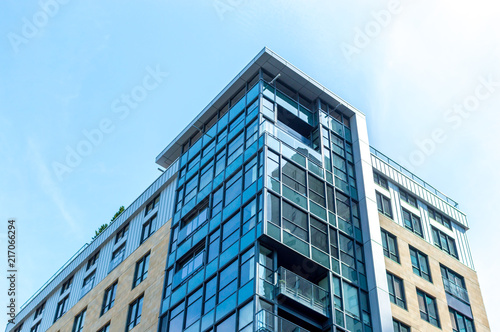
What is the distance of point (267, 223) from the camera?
34594mm

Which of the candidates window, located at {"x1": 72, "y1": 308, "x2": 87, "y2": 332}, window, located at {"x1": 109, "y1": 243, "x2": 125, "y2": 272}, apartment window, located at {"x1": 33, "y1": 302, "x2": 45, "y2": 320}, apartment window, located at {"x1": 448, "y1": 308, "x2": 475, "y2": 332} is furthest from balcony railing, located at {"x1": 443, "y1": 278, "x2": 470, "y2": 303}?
apartment window, located at {"x1": 33, "y1": 302, "x2": 45, "y2": 320}

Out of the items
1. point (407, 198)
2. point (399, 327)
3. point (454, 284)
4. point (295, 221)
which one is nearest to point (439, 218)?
point (407, 198)

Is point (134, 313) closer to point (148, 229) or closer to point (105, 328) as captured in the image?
point (105, 328)

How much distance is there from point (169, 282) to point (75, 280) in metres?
15.8

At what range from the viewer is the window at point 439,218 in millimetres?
47156

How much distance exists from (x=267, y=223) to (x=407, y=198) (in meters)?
15.0

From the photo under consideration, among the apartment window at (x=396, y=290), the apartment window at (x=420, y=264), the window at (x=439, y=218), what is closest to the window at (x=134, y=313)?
the apartment window at (x=396, y=290)

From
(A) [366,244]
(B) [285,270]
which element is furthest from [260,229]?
(A) [366,244]

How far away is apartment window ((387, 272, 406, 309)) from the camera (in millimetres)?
38906

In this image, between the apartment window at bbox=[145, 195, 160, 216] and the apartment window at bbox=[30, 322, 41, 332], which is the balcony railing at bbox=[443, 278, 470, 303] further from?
the apartment window at bbox=[30, 322, 41, 332]

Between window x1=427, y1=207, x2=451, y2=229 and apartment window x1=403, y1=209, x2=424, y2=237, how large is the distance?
5.90ft

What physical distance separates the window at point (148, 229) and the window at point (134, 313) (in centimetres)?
480

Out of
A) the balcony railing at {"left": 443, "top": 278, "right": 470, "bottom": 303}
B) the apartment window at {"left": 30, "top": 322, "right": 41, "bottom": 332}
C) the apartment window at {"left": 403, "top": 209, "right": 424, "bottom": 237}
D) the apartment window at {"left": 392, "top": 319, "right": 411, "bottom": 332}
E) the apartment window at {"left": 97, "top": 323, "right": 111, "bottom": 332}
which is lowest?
the apartment window at {"left": 392, "top": 319, "right": 411, "bottom": 332}

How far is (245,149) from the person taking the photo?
39.9 m
